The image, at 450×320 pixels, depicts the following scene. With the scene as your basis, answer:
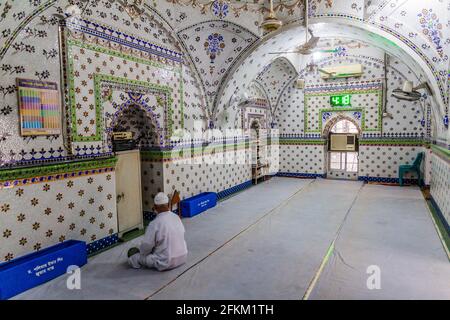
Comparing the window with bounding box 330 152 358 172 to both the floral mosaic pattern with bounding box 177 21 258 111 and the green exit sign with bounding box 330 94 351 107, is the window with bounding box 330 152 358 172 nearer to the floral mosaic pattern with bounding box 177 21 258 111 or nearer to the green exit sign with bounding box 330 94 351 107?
the green exit sign with bounding box 330 94 351 107

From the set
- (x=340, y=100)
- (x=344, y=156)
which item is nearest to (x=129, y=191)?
(x=340, y=100)

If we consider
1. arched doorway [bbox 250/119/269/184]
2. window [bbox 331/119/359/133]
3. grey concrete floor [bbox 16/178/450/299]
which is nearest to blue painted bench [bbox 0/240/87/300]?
grey concrete floor [bbox 16/178/450/299]

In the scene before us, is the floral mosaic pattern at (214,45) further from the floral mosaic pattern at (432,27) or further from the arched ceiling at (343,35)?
the floral mosaic pattern at (432,27)

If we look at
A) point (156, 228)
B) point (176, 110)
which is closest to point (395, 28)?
point (176, 110)

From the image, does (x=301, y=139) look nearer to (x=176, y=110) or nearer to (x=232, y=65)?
(x=232, y=65)

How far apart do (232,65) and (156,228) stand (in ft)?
16.9

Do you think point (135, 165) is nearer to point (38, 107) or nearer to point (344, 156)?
point (38, 107)

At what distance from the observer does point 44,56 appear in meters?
4.66

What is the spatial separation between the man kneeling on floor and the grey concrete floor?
141mm

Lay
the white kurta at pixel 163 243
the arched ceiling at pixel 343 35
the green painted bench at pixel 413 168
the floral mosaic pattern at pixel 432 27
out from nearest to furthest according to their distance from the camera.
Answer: the white kurta at pixel 163 243 < the floral mosaic pattern at pixel 432 27 < the arched ceiling at pixel 343 35 < the green painted bench at pixel 413 168

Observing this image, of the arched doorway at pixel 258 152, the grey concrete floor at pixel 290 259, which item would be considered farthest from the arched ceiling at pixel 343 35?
the grey concrete floor at pixel 290 259

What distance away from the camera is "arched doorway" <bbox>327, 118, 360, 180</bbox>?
40.2 feet

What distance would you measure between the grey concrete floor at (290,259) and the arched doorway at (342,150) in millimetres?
4214

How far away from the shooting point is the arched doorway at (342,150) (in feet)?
40.2
